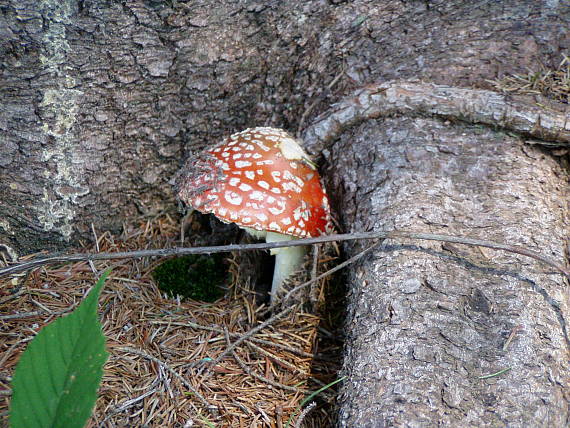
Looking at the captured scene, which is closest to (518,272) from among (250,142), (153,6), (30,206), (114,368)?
(250,142)

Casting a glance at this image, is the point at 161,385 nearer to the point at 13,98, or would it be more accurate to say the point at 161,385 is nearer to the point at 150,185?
the point at 150,185

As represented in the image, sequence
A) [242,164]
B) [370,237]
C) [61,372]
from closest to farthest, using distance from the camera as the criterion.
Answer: [61,372], [370,237], [242,164]

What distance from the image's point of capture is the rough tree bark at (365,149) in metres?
1.96

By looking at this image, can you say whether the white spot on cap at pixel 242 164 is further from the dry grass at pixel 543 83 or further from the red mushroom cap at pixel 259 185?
the dry grass at pixel 543 83

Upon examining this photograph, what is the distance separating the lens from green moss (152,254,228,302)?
114 inches

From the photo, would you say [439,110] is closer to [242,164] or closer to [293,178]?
[293,178]

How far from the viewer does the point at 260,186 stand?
246cm

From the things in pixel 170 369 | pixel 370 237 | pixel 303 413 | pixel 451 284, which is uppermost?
pixel 370 237

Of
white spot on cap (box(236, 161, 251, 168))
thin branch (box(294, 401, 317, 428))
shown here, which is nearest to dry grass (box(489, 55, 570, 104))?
white spot on cap (box(236, 161, 251, 168))

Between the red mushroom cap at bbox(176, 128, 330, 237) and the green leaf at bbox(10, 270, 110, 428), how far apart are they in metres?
1.19

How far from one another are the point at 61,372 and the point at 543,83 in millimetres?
2658

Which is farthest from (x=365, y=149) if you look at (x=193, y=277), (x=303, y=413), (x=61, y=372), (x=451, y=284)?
(x=61, y=372)

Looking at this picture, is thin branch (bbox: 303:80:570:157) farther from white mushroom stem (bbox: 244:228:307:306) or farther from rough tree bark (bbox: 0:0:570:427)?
white mushroom stem (bbox: 244:228:307:306)

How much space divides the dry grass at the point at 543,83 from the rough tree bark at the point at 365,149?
0.06m
